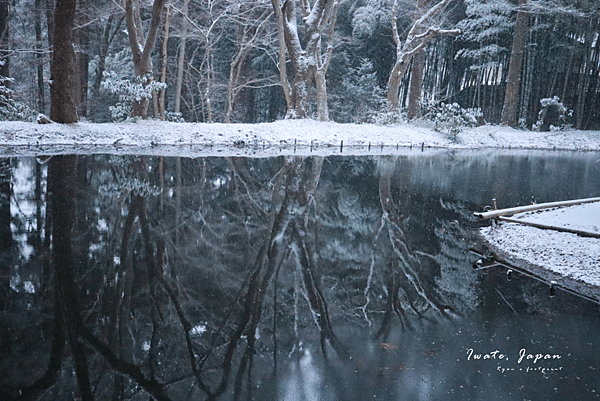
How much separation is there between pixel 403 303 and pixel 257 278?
1602 mm

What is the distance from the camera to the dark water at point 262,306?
3.38m

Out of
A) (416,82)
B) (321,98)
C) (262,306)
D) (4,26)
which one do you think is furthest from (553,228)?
(4,26)

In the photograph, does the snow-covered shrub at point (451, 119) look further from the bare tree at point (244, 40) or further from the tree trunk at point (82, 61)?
the tree trunk at point (82, 61)

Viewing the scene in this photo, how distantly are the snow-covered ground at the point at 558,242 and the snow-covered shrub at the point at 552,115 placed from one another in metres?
20.4

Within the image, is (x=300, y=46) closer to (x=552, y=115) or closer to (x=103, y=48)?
(x=103, y=48)

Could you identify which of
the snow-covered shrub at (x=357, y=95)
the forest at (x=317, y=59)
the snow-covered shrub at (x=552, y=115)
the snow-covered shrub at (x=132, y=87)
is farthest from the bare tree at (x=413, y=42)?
the snow-covered shrub at (x=132, y=87)

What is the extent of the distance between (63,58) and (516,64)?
22.9 meters

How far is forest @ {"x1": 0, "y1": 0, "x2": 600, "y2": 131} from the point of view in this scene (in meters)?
19.1

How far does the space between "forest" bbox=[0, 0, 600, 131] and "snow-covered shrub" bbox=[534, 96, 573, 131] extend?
8cm

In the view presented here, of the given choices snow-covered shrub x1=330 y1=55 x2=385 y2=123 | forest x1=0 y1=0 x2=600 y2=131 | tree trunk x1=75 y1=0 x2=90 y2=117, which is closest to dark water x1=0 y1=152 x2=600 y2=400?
forest x1=0 y1=0 x2=600 y2=131

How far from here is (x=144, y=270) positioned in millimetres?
5191

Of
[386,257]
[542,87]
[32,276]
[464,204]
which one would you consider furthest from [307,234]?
[542,87]

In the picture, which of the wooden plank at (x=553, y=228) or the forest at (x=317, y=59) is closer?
the wooden plank at (x=553, y=228)

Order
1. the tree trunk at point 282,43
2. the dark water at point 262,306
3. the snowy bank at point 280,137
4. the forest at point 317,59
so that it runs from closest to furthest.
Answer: the dark water at point 262,306
the snowy bank at point 280,137
the forest at point 317,59
the tree trunk at point 282,43
